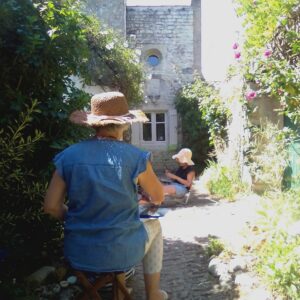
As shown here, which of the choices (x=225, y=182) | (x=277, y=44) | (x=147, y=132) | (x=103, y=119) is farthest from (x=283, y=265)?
(x=147, y=132)

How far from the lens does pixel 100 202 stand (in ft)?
7.03

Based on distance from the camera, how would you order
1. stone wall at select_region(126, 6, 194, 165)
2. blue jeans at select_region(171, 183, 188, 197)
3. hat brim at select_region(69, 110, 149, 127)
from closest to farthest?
1. hat brim at select_region(69, 110, 149, 127)
2. blue jeans at select_region(171, 183, 188, 197)
3. stone wall at select_region(126, 6, 194, 165)

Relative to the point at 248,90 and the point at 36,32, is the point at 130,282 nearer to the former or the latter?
the point at 36,32

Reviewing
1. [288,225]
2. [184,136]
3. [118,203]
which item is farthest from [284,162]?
[184,136]

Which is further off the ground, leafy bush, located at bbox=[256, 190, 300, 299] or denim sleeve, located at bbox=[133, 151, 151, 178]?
denim sleeve, located at bbox=[133, 151, 151, 178]

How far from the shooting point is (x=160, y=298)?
8.39ft

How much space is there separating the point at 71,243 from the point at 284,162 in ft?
14.0

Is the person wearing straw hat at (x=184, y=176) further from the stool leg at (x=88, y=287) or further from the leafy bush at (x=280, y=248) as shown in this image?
the stool leg at (x=88, y=287)

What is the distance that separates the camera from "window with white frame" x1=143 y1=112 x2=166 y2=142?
1422 centimetres

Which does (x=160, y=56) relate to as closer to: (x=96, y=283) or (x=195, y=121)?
(x=195, y=121)

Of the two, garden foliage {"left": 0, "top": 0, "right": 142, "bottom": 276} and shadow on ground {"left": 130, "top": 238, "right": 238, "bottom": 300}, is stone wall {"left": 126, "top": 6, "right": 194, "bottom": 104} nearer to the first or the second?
shadow on ground {"left": 130, "top": 238, "right": 238, "bottom": 300}

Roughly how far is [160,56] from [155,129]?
8.65ft

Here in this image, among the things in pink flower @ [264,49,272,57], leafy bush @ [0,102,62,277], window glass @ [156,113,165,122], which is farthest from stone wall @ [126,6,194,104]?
leafy bush @ [0,102,62,277]

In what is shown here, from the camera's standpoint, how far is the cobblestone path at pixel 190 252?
3.49m
